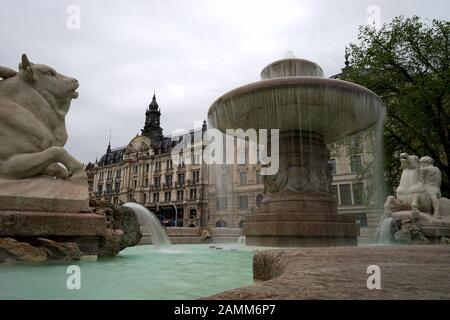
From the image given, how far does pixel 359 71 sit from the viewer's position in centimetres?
1778

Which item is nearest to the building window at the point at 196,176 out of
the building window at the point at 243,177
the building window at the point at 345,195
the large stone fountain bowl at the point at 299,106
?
the building window at the point at 243,177

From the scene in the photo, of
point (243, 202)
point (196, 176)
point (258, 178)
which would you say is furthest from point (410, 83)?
point (196, 176)

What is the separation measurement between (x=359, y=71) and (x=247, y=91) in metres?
12.4

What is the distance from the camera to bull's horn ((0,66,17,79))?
4379 mm

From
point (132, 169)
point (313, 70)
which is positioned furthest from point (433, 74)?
point (132, 169)

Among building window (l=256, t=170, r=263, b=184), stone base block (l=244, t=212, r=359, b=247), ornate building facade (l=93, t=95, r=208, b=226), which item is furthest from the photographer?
ornate building facade (l=93, t=95, r=208, b=226)

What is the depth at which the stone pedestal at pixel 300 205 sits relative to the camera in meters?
7.37

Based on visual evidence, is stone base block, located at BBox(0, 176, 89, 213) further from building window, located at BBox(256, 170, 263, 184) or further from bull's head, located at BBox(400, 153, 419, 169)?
building window, located at BBox(256, 170, 263, 184)

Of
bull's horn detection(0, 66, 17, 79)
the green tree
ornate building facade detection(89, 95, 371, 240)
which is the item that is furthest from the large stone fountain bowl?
ornate building facade detection(89, 95, 371, 240)

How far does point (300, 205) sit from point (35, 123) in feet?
20.1

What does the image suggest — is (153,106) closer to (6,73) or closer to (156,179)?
(156,179)

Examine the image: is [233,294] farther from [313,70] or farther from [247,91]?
[313,70]

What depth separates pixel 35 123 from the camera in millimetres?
4270

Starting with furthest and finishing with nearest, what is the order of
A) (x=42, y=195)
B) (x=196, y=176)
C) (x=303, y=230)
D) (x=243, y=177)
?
(x=196, y=176) < (x=243, y=177) < (x=303, y=230) < (x=42, y=195)
